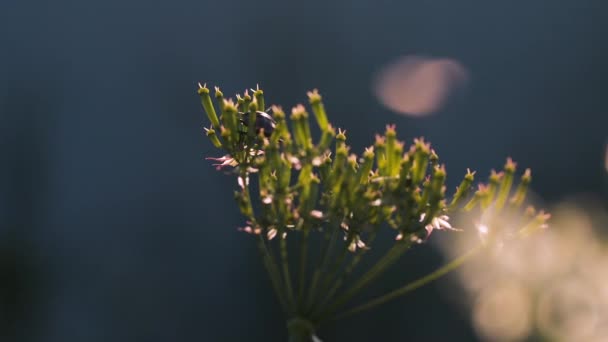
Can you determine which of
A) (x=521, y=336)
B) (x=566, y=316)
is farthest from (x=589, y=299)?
(x=521, y=336)

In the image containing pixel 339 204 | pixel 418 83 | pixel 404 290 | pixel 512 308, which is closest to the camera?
pixel 404 290

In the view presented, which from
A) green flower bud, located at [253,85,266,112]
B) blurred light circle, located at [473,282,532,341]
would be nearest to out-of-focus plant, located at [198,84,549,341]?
green flower bud, located at [253,85,266,112]

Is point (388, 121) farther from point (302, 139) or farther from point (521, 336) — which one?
point (302, 139)

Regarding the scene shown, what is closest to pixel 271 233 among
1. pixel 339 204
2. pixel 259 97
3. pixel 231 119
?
pixel 339 204

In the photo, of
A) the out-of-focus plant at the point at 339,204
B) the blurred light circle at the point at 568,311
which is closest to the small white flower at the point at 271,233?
the out-of-focus plant at the point at 339,204

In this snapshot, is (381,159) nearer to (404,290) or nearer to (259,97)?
(404,290)

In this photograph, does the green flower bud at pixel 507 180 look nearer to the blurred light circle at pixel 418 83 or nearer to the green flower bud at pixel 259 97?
the green flower bud at pixel 259 97
